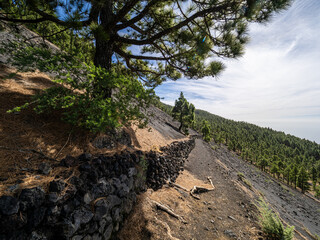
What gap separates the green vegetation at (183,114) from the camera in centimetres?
2906

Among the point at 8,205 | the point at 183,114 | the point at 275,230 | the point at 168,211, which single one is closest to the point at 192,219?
the point at 168,211

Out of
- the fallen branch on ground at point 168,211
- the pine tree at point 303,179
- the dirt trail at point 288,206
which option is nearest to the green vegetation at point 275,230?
the fallen branch on ground at point 168,211

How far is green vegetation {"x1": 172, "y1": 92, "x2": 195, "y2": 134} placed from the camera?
1144 inches

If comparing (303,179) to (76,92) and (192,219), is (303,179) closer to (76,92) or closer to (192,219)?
(192,219)

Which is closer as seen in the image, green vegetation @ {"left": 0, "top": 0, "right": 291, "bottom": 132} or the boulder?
the boulder

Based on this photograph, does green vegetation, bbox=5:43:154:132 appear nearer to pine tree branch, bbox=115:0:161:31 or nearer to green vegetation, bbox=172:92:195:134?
pine tree branch, bbox=115:0:161:31

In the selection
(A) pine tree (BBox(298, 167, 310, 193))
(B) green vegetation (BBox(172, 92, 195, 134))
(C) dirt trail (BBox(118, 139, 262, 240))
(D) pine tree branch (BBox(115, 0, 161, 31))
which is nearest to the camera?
(C) dirt trail (BBox(118, 139, 262, 240))

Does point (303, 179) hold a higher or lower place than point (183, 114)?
lower

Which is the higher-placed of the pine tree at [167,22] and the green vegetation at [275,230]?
the pine tree at [167,22]

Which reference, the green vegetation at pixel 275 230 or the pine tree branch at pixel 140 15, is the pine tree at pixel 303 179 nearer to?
the green vegetation at pixel 275 230

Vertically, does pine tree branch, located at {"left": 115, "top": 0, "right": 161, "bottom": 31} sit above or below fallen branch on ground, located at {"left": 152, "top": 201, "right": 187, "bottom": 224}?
above

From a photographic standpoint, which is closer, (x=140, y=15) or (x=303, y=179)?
(x=140, y=15)

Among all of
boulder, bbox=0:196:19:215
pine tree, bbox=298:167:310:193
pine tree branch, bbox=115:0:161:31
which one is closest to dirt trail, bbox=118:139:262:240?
boulder, bbox=0:196:19:215

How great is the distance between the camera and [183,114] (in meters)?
30.8
